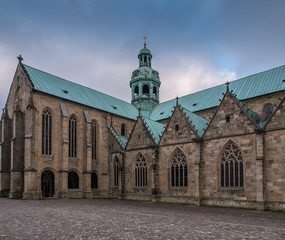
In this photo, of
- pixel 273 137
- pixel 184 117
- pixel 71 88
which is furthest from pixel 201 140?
pixel 71 88

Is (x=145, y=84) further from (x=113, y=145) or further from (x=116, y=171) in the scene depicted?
(x=116, y=171)

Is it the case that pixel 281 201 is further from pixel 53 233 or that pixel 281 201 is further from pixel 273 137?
pixel 53 233

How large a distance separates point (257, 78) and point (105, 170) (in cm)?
2508

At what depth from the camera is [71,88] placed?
40625 mm

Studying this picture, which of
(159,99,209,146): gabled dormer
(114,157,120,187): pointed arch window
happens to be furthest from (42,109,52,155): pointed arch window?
(159,99,209,146): gabled dormer

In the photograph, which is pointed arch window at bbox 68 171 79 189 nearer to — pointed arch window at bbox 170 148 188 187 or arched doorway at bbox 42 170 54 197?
arched doorway at bbox 42 170 54 197

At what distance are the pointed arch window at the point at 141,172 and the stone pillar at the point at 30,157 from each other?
11.6m

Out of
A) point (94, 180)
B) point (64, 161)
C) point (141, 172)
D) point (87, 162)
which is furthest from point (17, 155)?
point (141, 172)

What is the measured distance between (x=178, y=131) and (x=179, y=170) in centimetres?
410

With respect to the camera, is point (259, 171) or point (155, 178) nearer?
point (259, 171)

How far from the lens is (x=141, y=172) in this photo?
3191 centimetres

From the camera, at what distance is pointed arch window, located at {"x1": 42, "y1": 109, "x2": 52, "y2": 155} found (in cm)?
3348

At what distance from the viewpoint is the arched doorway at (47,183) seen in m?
33.7

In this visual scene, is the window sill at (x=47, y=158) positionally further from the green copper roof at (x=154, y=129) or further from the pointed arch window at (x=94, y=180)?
the green copper roof at (x=154, y=129)
